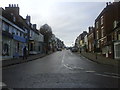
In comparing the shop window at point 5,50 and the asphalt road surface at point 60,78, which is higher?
the shop window at point 5,50

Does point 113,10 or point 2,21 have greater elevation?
point 113,10

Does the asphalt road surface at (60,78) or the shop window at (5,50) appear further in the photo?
the shop window at (5,50)

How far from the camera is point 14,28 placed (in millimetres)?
40219

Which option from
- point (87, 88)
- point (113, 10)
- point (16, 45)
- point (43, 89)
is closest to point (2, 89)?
point (43, 89)

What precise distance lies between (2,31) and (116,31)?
1858cm

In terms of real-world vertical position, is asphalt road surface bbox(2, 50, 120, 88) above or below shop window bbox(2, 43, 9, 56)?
below

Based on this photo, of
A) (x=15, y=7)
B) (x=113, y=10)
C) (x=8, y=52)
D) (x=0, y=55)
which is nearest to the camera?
(x=0, y=55)

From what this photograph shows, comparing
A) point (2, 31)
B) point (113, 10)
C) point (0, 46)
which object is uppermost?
point (113, 10)

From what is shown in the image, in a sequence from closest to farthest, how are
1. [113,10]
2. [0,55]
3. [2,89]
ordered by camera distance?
[2,89] < [0,55] < [113,10]

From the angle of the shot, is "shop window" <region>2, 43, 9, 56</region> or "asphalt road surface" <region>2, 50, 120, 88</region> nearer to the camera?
"asphalt road surface" <region>2, 50, 120, 88</region>

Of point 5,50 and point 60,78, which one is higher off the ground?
point 5,50

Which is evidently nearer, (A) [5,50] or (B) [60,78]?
(B) [60,78]

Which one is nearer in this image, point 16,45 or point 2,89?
point 2,89

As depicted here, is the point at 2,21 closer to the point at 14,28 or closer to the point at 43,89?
the point at 14,28
